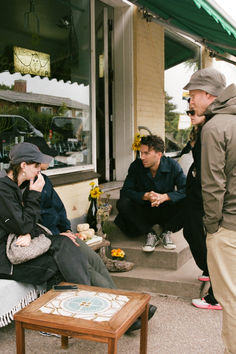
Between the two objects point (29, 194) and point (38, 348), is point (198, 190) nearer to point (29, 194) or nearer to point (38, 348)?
point (29, 194)

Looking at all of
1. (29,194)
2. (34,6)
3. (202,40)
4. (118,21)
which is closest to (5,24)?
(34,6)

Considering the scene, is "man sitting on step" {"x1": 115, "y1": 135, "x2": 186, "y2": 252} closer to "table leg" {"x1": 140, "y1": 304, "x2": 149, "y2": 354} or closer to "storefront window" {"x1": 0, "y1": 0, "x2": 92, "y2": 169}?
"storefront window" {"x1": 0, "y1": 0, "x2": 92, "y2": 169}

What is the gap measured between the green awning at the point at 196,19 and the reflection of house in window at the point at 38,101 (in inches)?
56.0

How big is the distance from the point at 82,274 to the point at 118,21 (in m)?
4.84

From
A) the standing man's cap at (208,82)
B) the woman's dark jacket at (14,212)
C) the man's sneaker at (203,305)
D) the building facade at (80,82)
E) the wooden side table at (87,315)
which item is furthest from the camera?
the building facade at (80,82)

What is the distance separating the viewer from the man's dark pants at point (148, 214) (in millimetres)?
4684

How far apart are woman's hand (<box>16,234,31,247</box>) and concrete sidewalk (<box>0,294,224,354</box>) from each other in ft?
2.43

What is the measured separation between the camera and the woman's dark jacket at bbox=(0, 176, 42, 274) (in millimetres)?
3061

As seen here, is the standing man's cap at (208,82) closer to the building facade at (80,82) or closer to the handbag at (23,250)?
the handbag at (23,250)

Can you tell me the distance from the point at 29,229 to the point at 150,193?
173 cm

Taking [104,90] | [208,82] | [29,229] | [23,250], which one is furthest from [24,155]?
[104,90]

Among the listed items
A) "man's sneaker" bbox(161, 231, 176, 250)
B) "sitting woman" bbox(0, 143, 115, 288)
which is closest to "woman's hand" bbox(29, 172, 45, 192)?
"sitting woman" bbox(0, 143, 115, 288)

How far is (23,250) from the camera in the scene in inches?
122

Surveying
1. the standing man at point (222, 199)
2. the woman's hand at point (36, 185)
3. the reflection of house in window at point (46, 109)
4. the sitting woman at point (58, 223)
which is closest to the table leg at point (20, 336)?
the sitting woman at point (58, 223)
